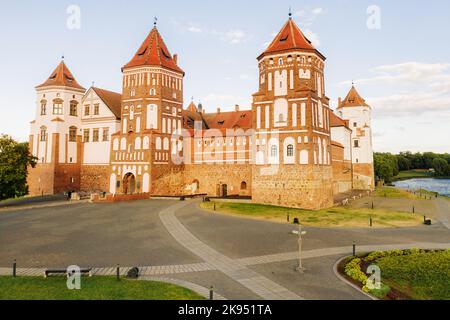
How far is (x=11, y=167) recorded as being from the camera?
29953mm

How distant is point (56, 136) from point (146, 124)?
1453cm

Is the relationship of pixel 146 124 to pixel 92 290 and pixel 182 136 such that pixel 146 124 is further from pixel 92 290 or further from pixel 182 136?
pixel 92 290

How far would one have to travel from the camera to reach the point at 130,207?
31781mm

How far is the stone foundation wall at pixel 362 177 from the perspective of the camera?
5844 centimetres

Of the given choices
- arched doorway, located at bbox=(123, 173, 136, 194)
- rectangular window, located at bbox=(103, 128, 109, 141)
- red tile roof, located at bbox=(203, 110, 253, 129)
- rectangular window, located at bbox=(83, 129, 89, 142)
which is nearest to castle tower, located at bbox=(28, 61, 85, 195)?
rectangular window, located at bbox=(83, 129, 89, 142)

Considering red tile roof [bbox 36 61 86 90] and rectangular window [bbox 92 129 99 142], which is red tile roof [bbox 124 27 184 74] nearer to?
red tile roof [bbox 36 61 86 90]

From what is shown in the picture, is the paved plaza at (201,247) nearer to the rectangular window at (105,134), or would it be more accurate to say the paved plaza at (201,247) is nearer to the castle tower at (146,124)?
the castle tower at (146,124)

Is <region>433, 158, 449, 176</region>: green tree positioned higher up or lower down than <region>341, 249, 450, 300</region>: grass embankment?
higher up

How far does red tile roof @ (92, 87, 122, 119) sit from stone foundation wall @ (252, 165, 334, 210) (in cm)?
2495

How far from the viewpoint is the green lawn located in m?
10.2

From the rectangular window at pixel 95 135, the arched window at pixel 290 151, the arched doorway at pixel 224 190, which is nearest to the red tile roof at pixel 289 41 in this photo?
the arched window at pixel 290 151

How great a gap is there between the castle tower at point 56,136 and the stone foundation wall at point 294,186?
29.6 meters

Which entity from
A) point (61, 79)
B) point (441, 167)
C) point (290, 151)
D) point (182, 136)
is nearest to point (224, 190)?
point (182, 136)

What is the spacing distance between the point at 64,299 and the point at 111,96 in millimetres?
43847
